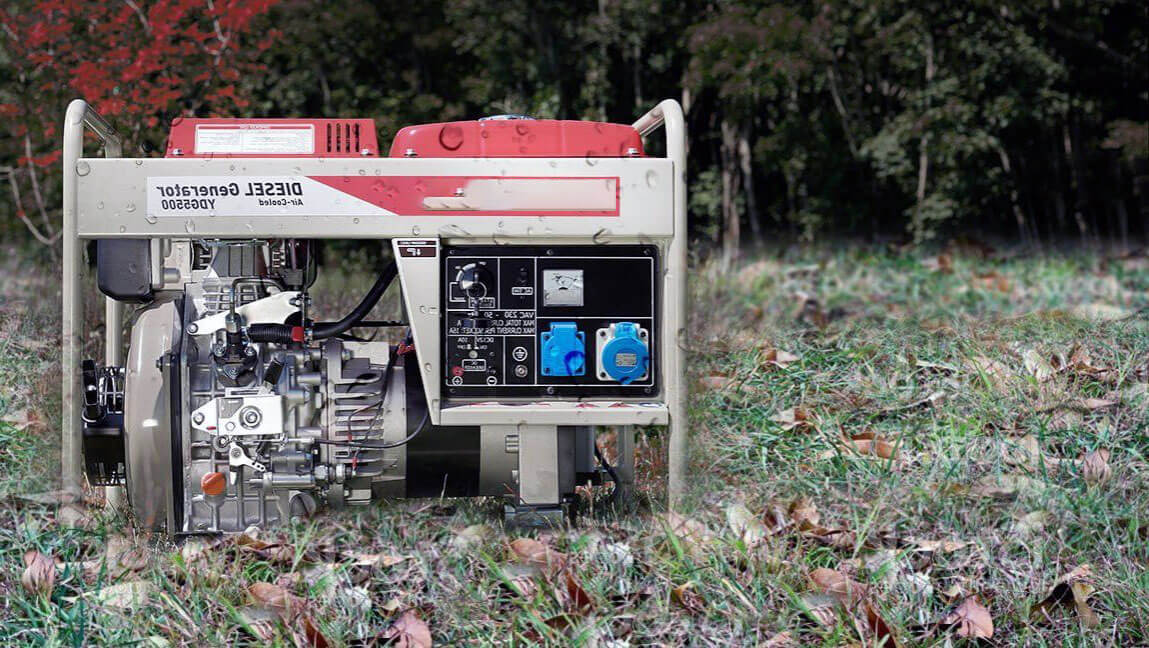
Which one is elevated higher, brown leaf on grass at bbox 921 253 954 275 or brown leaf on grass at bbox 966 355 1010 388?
brown leaf on grass at bbox 921 253 954 275

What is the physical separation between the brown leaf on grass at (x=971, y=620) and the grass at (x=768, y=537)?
0.07ft

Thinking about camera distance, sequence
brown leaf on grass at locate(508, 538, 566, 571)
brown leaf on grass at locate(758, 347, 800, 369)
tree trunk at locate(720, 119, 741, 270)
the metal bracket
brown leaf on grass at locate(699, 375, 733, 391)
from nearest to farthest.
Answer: brown leaf on grass at locate(508, 538, 566, 571), the metal bracket, brown leaf on grass at locate(699, 375, 733, 391), brown leaf on grass at locate(758, 347, 800, 369), tree trunk at locate(720, 119, 741, 270)

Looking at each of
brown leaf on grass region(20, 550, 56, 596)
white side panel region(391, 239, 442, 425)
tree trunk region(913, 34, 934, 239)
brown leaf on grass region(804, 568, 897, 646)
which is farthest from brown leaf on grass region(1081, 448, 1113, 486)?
tree trunk region(913, 34, 934, 239)

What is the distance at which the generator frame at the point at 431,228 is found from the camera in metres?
3.58

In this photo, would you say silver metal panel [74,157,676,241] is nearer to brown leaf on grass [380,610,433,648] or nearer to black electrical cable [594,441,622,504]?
black electrical cable [594,441,622,504]

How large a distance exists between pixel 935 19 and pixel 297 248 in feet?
37.4

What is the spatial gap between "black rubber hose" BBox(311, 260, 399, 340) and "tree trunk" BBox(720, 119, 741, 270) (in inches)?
430

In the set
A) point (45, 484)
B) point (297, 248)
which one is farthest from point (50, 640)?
point (297, 248)

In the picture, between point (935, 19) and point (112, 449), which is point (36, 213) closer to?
point (112, 449)

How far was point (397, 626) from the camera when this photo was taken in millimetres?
3230

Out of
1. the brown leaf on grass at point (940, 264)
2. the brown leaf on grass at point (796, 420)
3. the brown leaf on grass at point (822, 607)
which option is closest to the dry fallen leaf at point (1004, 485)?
the brown leaf on grass at point (796, 420)

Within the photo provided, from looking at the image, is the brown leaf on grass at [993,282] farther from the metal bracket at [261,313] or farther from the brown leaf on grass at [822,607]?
the metal bracket at [261,313]

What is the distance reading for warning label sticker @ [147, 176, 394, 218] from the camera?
3.58 meters

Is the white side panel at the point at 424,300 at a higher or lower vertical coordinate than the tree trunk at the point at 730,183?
lower
